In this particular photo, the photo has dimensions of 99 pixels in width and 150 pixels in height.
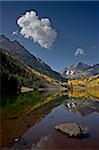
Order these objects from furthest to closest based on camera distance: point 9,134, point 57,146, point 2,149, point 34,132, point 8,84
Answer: point 8,84 → point 34,132 → point 9,134 → point 57,146 → point 2,149

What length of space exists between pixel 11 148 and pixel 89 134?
1141 centimetres

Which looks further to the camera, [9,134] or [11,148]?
[9,134]

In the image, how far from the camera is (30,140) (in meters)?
28.0

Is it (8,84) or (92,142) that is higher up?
(8,84)

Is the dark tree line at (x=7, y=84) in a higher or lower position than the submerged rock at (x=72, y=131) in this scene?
higher

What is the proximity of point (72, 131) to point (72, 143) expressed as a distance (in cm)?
437

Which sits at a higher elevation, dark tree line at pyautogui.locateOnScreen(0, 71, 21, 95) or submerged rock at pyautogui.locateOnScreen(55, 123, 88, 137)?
dark tree line at pyautogui.locateOnScreen(0, 71, 21, 95)

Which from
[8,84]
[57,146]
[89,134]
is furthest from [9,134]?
[8,84]

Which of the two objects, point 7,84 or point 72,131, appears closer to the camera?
point 72,131

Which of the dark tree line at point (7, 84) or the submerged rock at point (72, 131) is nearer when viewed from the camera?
the submerged rock at point (72, 131)

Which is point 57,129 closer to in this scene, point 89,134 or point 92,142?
point 89,134

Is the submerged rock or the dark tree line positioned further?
the dark tree line

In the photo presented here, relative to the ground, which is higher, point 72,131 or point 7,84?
point 7,84

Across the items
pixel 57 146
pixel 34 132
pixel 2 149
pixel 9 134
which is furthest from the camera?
pixel 34 132
